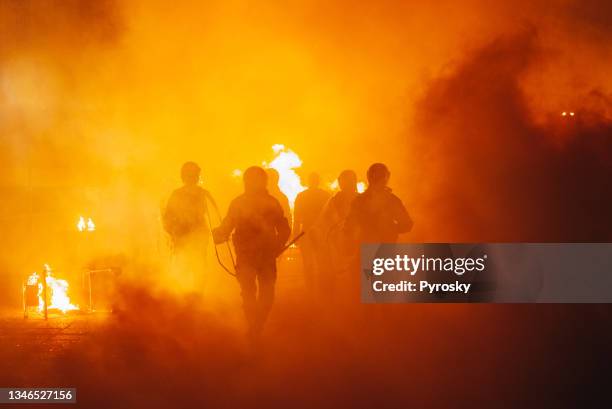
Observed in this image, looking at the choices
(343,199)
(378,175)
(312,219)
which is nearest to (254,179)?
(378,175)

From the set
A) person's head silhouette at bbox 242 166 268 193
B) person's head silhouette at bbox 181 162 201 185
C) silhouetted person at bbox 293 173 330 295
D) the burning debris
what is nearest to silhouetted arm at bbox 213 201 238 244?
person's head silhouette at bbox 242 166 268 193

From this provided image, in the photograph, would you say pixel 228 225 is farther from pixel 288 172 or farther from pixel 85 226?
pixel 288 172

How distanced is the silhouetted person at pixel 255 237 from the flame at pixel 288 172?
22.0 feet

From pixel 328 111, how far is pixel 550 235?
17.9 ft

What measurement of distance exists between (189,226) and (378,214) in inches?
70.1

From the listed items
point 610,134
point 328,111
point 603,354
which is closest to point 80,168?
point 328,111

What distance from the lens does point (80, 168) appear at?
1242 cm

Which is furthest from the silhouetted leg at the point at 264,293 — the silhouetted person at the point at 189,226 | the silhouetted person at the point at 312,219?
the silhouetted person at the point at 312,219

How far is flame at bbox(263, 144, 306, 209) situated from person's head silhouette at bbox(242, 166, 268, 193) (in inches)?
264

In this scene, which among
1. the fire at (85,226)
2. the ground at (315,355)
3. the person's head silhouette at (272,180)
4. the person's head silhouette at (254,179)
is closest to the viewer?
the ground at (315,355)

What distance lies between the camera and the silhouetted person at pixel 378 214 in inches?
236

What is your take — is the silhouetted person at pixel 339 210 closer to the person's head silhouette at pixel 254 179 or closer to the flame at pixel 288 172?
the person's head silhouette at pixel 254 179

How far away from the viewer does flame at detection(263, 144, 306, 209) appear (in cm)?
1239

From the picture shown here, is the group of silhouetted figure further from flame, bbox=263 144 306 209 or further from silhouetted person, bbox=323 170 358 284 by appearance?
flame, bbox=263 144 306 209
